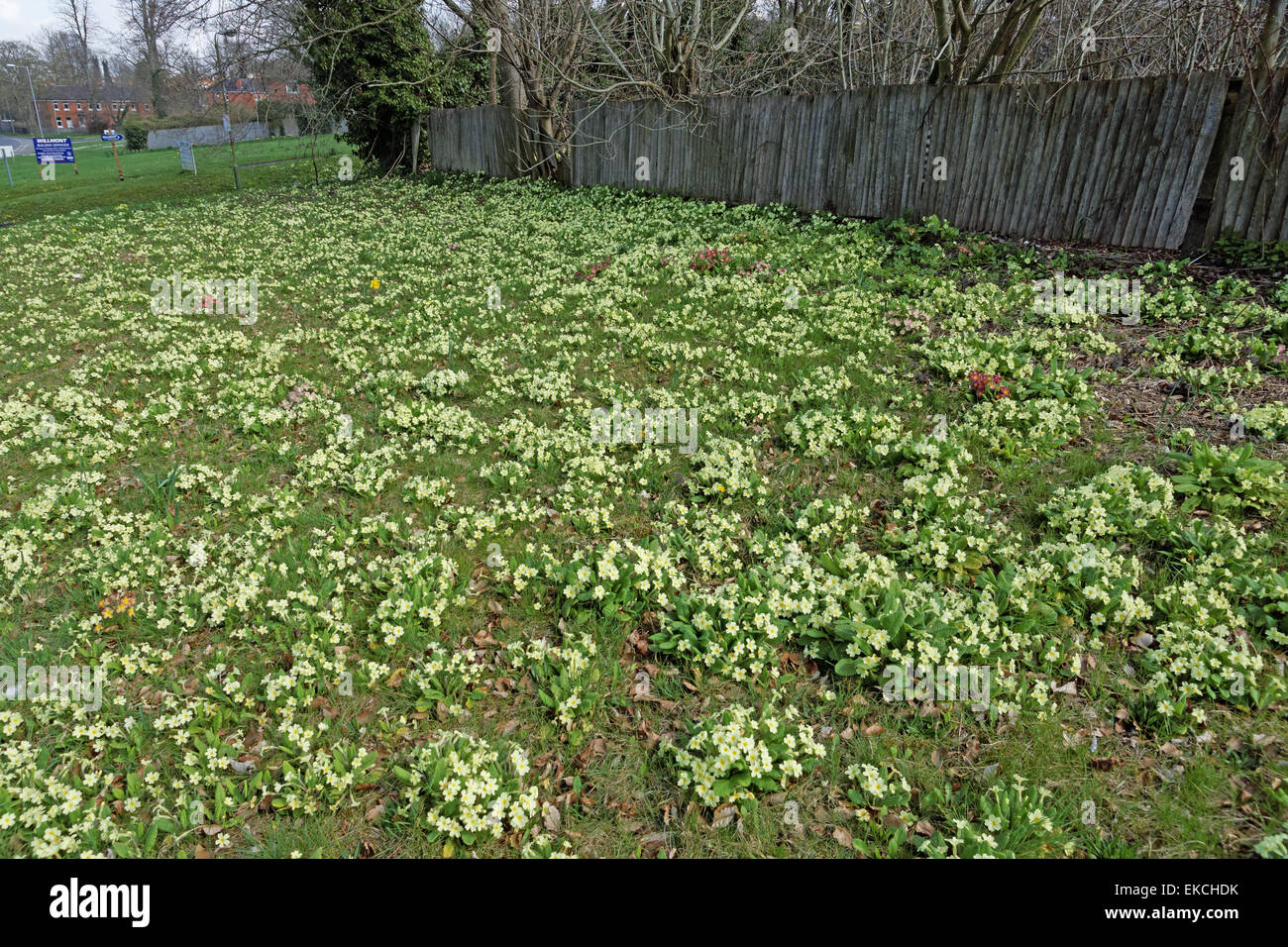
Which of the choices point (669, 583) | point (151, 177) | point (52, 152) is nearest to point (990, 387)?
point (669, 583)

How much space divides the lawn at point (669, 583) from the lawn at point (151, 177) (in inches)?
582

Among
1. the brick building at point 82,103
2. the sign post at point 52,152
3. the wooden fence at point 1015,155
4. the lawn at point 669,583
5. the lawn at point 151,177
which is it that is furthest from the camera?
the brick building at point 82,103

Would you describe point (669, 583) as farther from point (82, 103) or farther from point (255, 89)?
point (82, 103)

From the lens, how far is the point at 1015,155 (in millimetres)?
10445

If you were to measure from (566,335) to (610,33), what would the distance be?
13197 millimetres

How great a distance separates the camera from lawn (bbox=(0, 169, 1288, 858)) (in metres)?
3.15

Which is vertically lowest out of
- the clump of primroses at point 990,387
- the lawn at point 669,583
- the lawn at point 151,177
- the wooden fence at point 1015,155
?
the lawn at point 669,583

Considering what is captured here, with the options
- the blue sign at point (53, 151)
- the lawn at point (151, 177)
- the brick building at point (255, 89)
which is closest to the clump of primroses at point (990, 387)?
the lawn at point (151, 177)

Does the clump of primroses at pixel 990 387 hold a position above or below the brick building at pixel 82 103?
below

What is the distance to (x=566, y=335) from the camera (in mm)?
8320

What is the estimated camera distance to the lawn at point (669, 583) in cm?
315

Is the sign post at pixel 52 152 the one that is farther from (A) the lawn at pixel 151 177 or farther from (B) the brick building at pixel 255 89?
(B) the brick building at pixel 255 89
